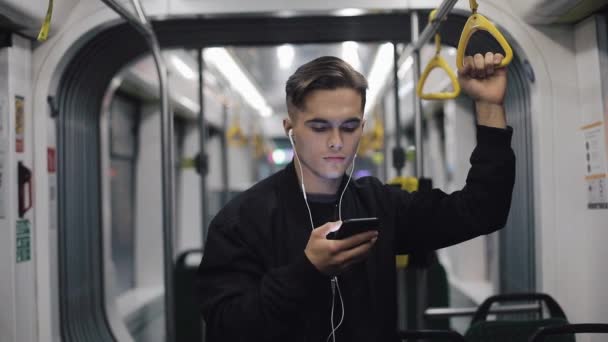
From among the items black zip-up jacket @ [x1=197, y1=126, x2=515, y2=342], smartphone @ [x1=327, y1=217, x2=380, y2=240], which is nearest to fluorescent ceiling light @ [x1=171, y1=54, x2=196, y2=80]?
black zip-up jacket @ [x1=197, y1=126, x2=515, y2=342]

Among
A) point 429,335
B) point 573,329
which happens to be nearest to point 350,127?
point 429,335

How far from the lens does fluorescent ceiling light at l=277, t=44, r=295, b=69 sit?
4.85 metres

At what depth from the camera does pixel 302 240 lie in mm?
1418

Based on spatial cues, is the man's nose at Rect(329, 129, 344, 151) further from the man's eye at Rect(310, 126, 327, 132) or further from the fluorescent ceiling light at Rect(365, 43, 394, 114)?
the fluorescent ceiling light at Rect(365, 43, 394, 114)

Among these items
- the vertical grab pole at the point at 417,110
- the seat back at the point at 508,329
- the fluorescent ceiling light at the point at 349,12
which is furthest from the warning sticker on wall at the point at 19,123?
the seat back at the point at 508,329

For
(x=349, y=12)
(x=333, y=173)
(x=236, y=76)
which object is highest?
(x=236, y=76)

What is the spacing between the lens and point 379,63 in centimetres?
450

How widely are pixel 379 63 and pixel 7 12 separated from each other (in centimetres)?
286

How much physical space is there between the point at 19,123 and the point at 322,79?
195 centimetres

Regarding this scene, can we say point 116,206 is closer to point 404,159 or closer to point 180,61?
point 180,61

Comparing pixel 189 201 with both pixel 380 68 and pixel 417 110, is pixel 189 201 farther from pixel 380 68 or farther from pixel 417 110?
pixel 417 110

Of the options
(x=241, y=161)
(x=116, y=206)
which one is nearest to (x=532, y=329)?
(x=116, y=206)

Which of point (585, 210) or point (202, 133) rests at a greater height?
point (202, 133)

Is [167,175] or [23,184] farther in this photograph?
[167,175]
